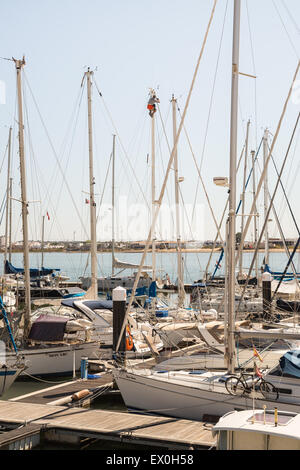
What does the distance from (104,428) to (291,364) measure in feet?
16.2

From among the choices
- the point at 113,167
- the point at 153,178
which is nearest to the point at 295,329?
the point at 153,178

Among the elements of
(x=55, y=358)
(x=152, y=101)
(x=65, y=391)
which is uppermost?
(x=152, y=101)

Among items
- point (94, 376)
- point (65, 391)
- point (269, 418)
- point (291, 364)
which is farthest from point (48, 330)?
point (269, 418)

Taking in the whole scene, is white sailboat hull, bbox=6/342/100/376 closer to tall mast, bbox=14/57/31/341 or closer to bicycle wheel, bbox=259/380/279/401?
tall mast, bbox=14/57/31/341

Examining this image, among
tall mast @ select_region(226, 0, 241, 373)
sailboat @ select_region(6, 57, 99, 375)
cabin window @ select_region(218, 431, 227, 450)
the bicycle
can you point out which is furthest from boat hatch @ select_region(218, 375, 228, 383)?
sailboat @ select_region(6, 57, 99, 375)

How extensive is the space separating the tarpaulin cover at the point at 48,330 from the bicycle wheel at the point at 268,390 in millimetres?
9646

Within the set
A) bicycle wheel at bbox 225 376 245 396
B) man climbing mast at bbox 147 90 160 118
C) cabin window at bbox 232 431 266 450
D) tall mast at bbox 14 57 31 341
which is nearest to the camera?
cabin window at bbox 232 431 266 450

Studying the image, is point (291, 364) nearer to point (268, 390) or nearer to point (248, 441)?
point (268, 390)

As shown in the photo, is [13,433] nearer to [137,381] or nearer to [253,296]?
[137,381]

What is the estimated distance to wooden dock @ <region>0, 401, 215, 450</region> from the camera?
41.4ft

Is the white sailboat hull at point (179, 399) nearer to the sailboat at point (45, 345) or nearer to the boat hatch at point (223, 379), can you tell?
the boat hatch at point (223, 379)

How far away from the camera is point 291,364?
14492 mm

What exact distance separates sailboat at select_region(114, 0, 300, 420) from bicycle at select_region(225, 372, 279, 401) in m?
0.03

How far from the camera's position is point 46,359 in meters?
21.4
